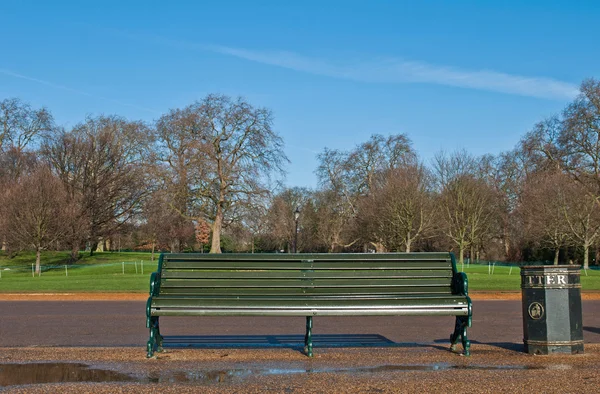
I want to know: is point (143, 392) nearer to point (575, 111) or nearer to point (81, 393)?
point (81, 393)

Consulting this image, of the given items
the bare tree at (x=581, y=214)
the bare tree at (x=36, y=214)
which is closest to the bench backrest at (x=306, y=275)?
the bare tree at (x=36, y=214)

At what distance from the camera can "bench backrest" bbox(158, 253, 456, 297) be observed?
743cm

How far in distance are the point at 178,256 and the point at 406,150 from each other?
5628cm

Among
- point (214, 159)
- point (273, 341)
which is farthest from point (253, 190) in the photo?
point (273, 341)

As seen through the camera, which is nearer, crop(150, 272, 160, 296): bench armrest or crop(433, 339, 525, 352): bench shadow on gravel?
crop(150, 272, 160, 296): bench armrest

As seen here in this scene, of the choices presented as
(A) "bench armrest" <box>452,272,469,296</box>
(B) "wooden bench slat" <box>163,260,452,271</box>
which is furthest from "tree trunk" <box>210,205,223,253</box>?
(A) "bench armrest" <box>452,272,469,296</box>

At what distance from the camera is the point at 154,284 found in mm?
7090

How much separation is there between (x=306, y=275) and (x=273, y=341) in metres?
1.63

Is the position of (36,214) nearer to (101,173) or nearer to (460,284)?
(101,173)

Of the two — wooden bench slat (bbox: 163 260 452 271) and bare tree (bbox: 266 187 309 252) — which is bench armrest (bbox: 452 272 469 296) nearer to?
wooden bench slat (bbox: 163 260 452 271)

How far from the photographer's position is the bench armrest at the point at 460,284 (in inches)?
278

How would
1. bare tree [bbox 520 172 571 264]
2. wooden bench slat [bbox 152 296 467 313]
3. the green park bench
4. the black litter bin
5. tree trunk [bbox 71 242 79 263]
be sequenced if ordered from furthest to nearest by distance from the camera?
tree trunk [bbox 71 242 79 263] < bare tree [bbox 520 172 571 264] < the green park bench < the black litter bin < wooden bench slat [bbox 152 296 467 313]

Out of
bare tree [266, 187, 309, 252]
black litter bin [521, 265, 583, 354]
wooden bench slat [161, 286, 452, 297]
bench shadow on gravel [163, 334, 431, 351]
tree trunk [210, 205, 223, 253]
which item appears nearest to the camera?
black litter bin [521, 265, 583, 354]

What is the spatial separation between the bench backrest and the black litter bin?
0.95 m
